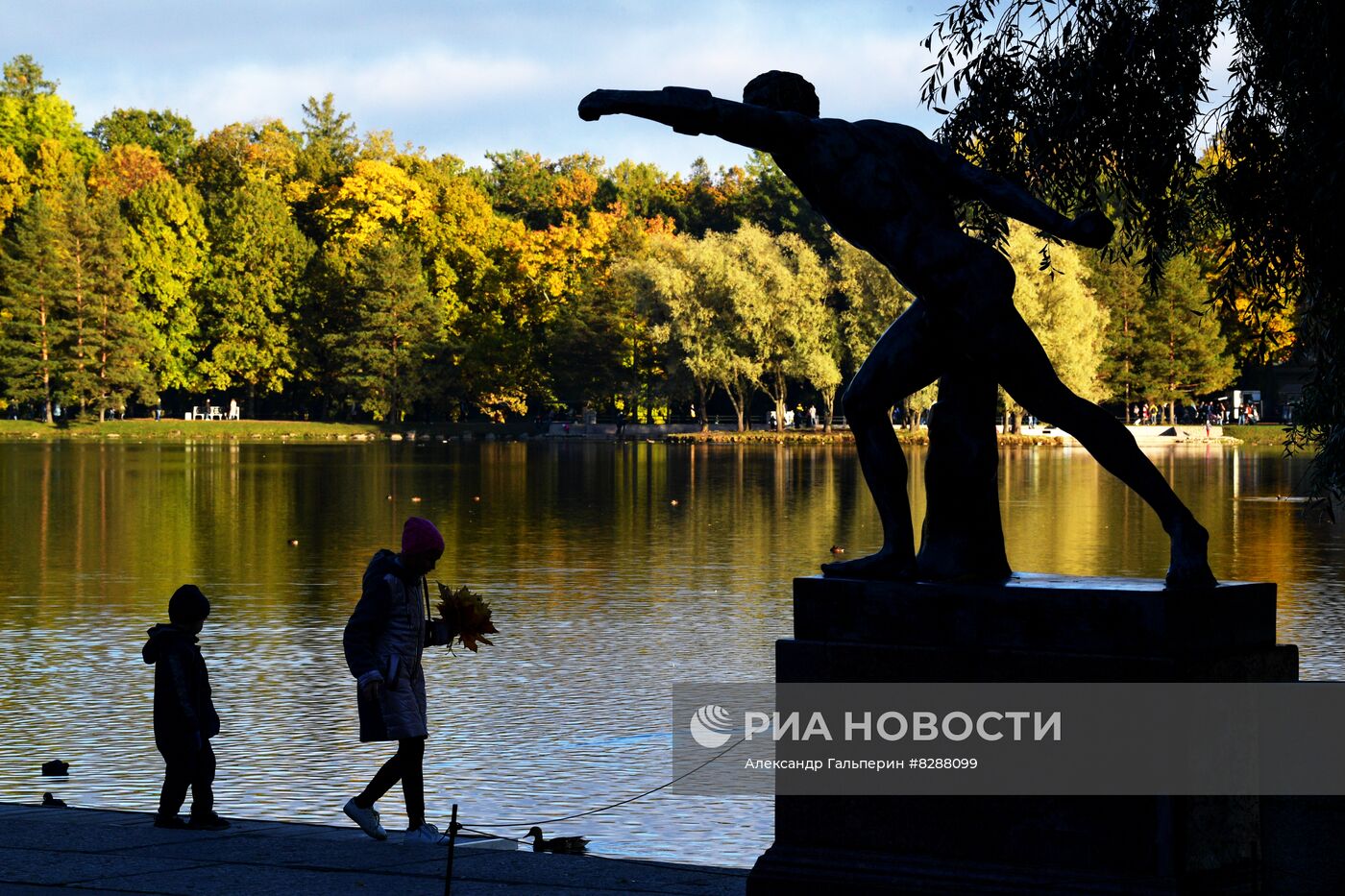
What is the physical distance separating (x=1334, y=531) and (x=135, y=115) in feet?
383

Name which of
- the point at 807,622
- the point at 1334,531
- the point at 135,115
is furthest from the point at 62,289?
the point at 807,622

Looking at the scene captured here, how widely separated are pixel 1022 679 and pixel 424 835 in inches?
114

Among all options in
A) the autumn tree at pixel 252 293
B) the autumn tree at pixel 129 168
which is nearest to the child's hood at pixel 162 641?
the autumn tree at pixel 252 293

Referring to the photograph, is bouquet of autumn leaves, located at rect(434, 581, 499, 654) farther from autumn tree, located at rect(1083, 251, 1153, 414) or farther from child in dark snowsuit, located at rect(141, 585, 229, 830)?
autumn tree, located at rect(1083, 251, 1153, 414)

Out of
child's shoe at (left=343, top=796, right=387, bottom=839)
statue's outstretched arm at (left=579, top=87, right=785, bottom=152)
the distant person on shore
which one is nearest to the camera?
statue's outstretched arm at (left=579, top=87, right=785, bottom=152)

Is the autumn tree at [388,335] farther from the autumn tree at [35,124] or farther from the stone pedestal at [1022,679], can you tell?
the stone pedestal at [1022,679]

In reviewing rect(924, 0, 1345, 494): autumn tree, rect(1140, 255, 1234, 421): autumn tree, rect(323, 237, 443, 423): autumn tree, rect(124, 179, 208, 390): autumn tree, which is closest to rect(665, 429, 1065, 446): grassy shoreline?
rect(1140, 255, 1234, 421): autumn tree

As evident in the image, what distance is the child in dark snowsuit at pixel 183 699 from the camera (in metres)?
8.28

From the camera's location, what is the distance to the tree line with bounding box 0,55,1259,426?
265 ft

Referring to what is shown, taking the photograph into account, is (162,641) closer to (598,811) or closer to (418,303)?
(598,811)

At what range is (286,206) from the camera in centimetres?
10494

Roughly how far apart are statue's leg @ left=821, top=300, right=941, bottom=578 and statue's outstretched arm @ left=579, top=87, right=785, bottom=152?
0.85 metres

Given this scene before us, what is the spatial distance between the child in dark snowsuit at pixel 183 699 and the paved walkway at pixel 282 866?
1.54 ft

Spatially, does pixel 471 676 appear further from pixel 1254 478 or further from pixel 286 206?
Answer: pixel 286 206
